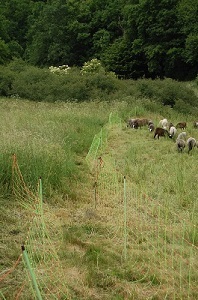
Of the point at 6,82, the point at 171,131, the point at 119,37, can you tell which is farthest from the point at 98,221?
the point at 119,37

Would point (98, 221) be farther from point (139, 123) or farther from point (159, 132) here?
point (139, 123)

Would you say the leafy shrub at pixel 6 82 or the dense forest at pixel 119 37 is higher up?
the dense forest at pixel 119 37

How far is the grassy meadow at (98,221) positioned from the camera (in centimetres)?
389

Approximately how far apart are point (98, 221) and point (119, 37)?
37.0 meters

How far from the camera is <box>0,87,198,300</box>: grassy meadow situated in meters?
3.89

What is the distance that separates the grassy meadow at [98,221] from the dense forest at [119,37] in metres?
25.7

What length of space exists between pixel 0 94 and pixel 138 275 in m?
17.2

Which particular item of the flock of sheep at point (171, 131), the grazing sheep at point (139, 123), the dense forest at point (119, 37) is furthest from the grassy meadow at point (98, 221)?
the dense forest at point (119, 37)

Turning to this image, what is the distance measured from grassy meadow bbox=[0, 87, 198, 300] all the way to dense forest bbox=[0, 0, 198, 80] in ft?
84.3

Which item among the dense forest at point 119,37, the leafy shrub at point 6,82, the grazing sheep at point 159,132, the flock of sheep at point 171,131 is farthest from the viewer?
the dense forest at point 119,37

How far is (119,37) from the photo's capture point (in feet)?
132

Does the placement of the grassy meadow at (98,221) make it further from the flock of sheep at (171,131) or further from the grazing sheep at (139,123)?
the grazing sheep at (139,123)

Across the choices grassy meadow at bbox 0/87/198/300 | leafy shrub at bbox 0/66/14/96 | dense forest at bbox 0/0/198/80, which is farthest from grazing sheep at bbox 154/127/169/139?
dense forest at bbox 0/0/198/80

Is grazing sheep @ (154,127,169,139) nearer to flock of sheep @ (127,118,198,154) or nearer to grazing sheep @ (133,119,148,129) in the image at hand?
flock of sheep @ (127,118,198,154)
